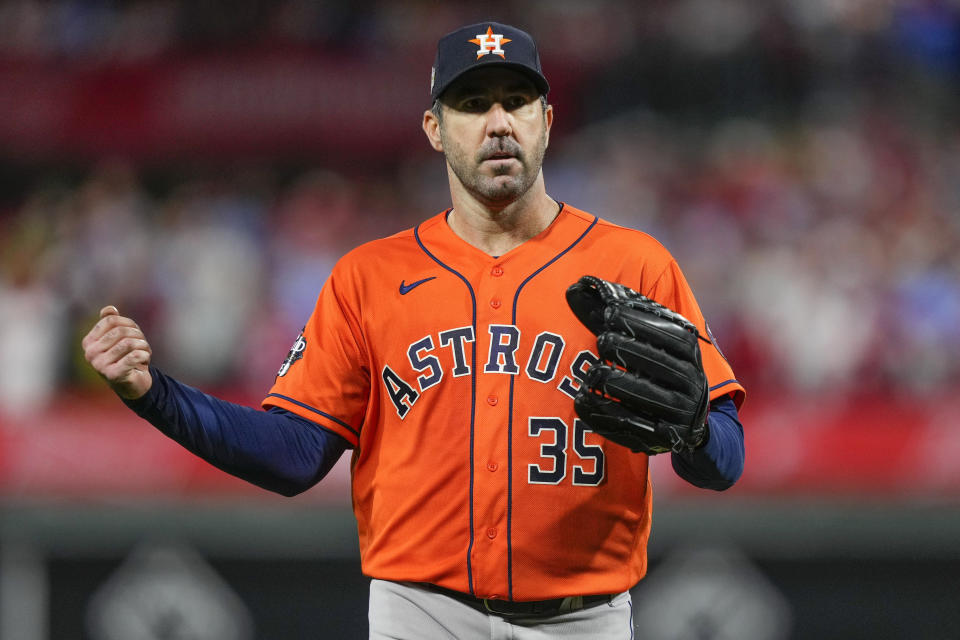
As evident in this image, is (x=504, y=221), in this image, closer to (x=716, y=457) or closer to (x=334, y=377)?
(x=334, y=377)

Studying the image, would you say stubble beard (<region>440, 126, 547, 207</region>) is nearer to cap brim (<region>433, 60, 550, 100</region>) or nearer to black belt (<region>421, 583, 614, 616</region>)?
cap brim (<region>433, 60, 550, 100</region>)

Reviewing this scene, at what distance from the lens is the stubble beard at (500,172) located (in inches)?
108

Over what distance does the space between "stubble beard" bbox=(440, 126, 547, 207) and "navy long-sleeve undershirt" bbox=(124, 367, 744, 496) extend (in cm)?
64

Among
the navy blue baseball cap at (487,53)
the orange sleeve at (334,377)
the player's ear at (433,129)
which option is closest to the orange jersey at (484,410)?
the orange sleeve at (334,377)

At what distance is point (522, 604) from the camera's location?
2.65 metres

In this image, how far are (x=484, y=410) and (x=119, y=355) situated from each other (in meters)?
0.75

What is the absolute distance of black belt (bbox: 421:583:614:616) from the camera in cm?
265

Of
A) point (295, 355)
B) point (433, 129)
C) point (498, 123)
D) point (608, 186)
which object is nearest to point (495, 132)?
point (498, 123)

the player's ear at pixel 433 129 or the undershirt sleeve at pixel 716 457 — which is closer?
the undershirt sleeve at pixel 716 457

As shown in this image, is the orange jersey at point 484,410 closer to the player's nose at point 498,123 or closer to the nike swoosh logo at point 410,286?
the nike swoosh logo at point 410,286

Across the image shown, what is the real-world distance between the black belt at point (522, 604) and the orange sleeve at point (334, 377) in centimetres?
42

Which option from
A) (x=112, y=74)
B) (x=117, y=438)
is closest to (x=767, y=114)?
(x=112, y=74)

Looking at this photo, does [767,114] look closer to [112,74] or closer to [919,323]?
[919,323]

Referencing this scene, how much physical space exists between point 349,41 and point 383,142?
79 cm
